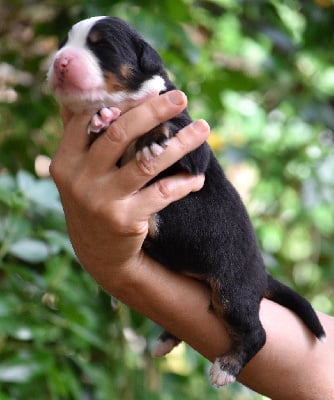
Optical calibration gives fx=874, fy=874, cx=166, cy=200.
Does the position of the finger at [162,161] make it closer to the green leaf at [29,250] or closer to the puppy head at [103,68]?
the puppy head at [103,68]

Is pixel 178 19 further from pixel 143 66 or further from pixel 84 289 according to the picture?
pixel 143 66

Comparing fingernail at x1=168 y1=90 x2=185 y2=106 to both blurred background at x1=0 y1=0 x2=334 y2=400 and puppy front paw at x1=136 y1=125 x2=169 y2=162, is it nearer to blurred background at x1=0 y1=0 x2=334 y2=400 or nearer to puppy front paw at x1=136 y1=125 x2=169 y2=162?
puppy front paw at x1=136 y1=125 x2=169 y2=162

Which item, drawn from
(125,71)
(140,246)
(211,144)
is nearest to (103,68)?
(125,71)

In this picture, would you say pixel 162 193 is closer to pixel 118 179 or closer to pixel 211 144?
pixel 118 179

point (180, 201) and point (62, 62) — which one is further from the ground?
point (62, 62)

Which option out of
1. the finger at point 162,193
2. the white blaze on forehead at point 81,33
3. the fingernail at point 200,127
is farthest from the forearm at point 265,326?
the white blaze on forehead at point 81,33
